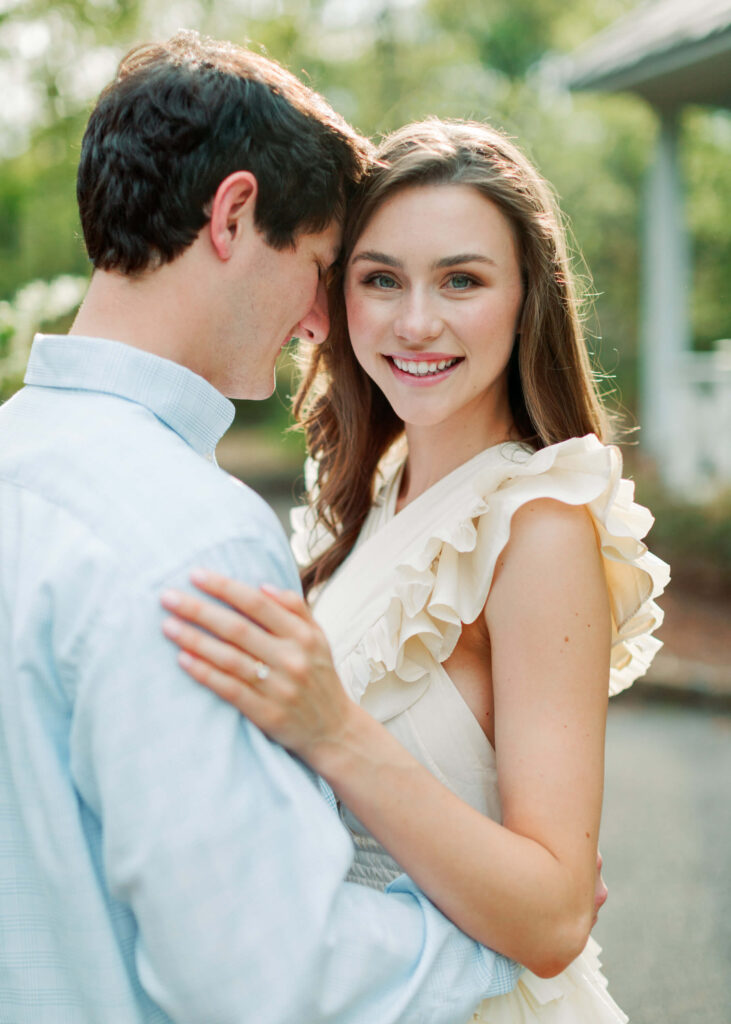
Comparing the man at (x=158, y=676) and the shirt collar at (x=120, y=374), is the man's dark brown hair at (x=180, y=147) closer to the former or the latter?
the man at (x=158, y=676)

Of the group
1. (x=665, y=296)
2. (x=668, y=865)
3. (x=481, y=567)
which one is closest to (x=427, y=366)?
(x=481, y=567)

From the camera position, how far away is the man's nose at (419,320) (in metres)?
2.03

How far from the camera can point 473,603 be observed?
1781mm

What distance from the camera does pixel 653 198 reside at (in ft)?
30.8

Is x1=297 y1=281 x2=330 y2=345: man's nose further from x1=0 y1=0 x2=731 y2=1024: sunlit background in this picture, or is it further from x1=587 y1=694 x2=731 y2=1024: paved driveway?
x1=587 y1=694 x2=731 y2=1024: paved driveway

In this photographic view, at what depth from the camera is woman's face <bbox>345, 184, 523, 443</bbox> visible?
80.4 inches

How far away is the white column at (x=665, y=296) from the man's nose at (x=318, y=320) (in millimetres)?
7353

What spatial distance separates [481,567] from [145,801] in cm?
82

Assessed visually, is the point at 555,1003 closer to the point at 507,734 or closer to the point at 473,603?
the point at 507,734

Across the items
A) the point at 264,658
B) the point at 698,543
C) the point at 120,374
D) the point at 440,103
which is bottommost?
the point at 698,543

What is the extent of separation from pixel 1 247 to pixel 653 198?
10.4 metres

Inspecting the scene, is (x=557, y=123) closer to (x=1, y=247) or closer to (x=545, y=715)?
(x=1, y=247)

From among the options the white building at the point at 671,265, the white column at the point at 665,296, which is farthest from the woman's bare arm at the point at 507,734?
the white column at the point at 665,296

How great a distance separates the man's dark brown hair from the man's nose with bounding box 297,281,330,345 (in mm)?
393
